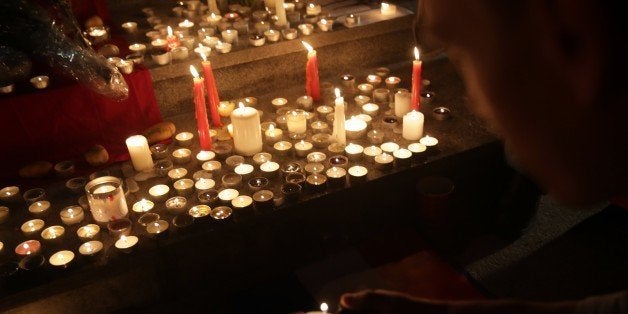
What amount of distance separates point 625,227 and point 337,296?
1.76 metres

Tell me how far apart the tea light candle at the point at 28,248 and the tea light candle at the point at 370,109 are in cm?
183

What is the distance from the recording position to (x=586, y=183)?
2.76 ft

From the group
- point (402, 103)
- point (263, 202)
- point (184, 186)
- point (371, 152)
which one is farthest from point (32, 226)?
point (402, 103)

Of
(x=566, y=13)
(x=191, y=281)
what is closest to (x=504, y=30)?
(x=566, y=13)

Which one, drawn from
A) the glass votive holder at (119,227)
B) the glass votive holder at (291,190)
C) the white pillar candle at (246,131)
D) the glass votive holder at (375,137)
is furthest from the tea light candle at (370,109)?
the glass votive holder at (119,227)

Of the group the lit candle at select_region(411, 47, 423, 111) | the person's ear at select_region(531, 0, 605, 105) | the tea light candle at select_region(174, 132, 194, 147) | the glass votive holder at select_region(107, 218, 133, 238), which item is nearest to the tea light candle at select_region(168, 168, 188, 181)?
the tea light candle at select_region(174, 132, 194, 147)

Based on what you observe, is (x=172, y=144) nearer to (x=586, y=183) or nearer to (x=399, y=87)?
(x=399, y=87)

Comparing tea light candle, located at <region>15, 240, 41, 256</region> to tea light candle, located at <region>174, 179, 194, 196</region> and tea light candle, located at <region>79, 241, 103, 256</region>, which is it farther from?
tea light candle, located at <region>174, 179, 194, 196</region>

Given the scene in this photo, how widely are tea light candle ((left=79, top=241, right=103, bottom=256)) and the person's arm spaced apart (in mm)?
1219

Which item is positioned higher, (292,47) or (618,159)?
(618,159)

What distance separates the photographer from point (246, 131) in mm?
2709

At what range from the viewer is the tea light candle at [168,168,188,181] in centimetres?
259

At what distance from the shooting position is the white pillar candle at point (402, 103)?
119 inches

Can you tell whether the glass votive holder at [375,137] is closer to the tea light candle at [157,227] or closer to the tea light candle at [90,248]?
the tea light candle at [157,227]
